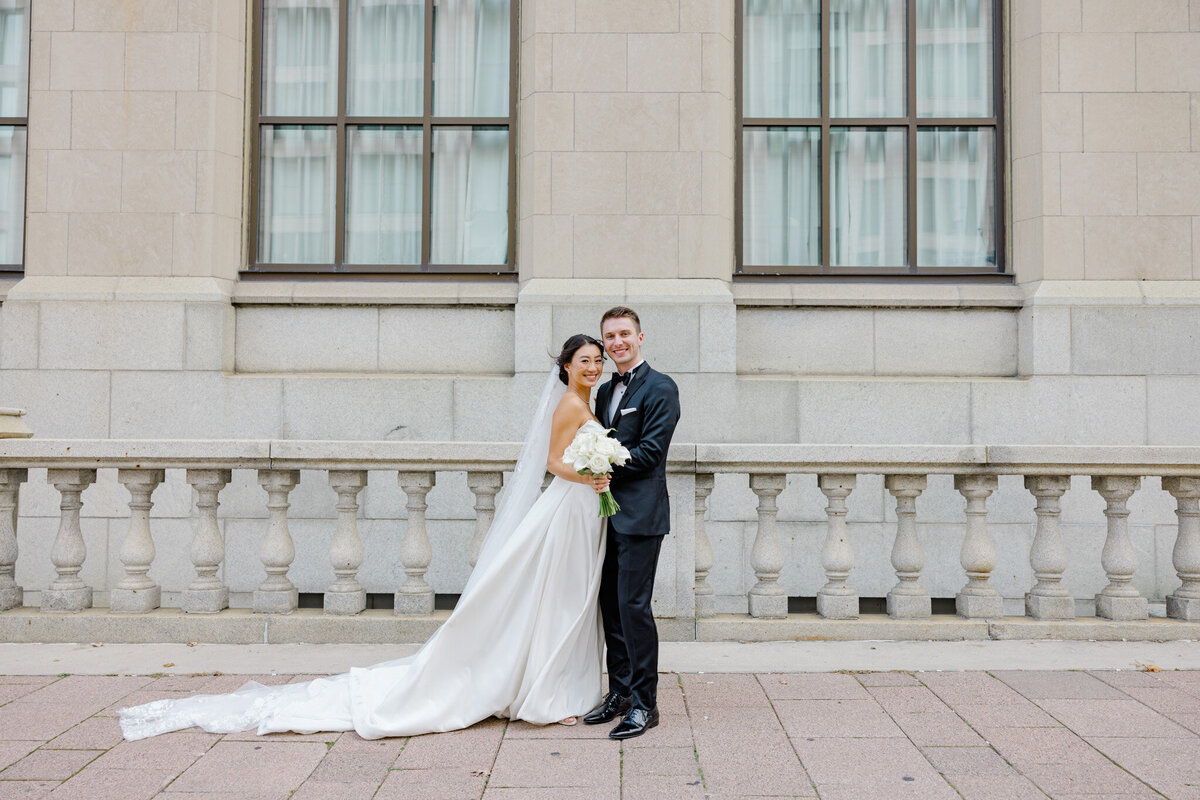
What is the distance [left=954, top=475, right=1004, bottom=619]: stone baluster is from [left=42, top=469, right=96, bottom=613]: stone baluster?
5.83 m

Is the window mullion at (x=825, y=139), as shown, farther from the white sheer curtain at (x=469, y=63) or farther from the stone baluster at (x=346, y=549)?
the stone baluster at (x=346, y=549)

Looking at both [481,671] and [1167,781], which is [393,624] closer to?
[481,671]

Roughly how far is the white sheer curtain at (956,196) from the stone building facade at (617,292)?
0.64 metres

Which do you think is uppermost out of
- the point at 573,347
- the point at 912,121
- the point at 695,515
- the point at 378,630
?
the point at 912,121

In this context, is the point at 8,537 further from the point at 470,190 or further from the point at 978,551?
the point at 978,551

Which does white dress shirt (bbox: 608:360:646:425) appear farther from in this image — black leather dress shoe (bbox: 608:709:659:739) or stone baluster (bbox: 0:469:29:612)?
stone baluster (bbox: 0:469:29:612)

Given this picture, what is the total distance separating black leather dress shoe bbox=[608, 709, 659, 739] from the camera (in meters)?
4.34

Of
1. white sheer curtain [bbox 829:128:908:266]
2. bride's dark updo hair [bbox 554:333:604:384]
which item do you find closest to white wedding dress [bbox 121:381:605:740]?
bride's dark updo hair [bbox 554:333:604:384]

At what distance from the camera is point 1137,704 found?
473cm

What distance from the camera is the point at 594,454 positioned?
4.30m

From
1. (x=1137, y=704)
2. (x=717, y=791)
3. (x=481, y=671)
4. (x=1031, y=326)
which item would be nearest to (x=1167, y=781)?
(x=1137, y=704)

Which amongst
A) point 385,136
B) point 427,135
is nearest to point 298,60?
point 385,136

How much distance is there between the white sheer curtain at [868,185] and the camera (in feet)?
29.0

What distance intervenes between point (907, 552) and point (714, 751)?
250cm
